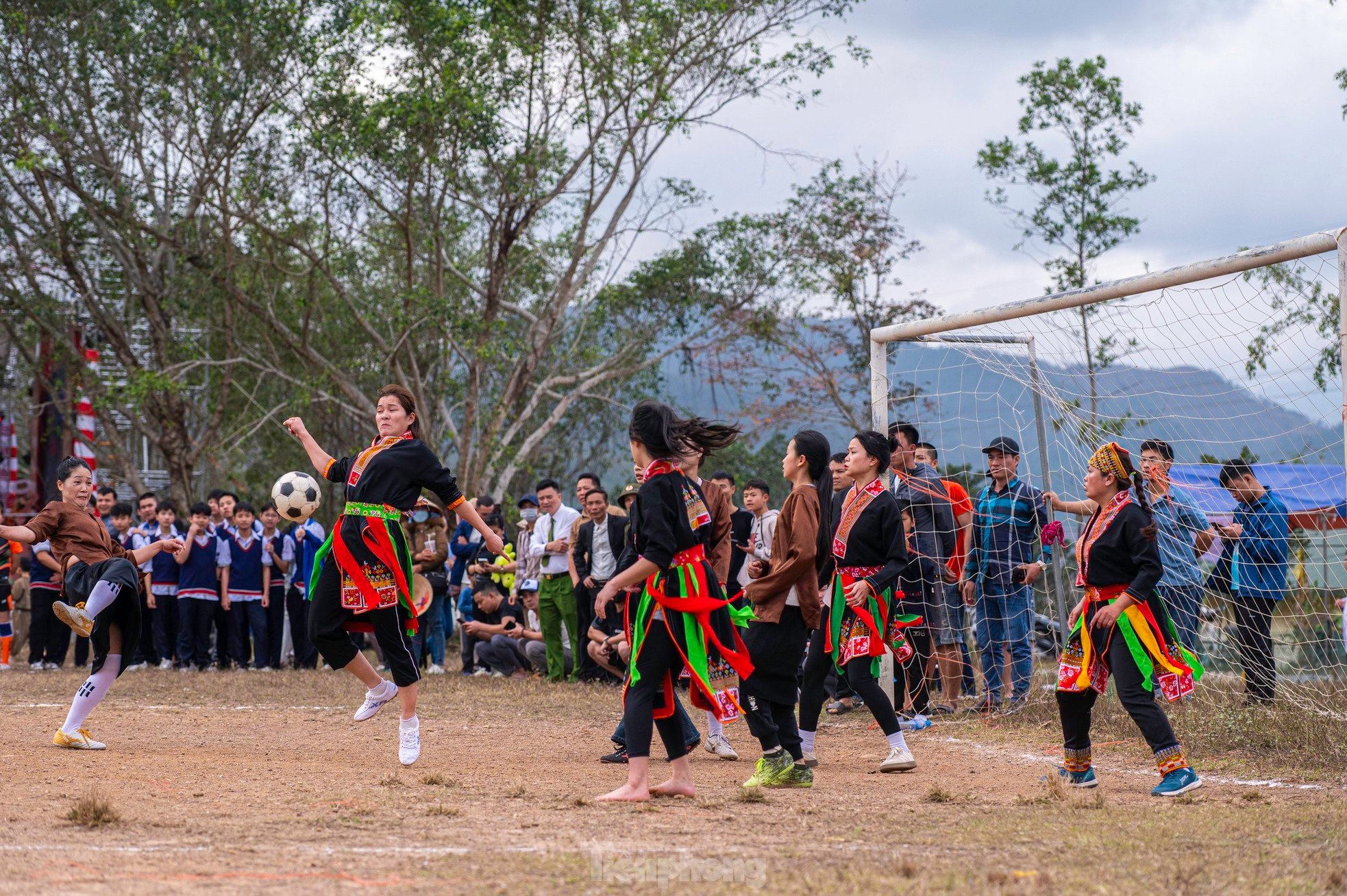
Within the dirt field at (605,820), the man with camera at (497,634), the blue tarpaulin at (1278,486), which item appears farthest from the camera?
the man with camera at (497,634)

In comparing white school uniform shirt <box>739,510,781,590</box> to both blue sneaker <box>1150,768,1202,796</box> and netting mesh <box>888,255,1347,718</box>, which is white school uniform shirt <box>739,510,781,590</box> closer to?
netting mesh <box>888,255,1347,718</box>

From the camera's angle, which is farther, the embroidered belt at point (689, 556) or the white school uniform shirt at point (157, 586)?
the white school uniform shirt at point (157, 586)

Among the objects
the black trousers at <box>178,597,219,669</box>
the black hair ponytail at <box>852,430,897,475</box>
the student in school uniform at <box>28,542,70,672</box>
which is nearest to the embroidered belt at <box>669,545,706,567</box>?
the black hair ponytail at <box>852,430,897,475</box>

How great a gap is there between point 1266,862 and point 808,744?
2.90 m

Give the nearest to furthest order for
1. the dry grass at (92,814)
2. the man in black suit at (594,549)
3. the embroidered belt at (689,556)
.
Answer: the dry grass at (92,814)
the embroidered belt at (689,556)
the man in black suit at (594,549)

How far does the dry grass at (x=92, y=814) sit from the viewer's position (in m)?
5.08

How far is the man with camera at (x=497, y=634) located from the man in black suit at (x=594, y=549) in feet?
3.65

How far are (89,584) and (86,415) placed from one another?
1716cm

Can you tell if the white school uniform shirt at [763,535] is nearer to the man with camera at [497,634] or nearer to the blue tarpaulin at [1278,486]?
the blue tarpaulin at [1278,486]

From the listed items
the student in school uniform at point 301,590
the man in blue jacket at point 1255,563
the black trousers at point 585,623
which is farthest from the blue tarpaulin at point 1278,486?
the student in school uniform at point 301,590

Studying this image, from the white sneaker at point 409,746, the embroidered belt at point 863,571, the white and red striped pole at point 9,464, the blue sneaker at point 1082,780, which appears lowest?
the blue sneaker at point 1082,780

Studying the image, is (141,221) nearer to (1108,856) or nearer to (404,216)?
(404,216)

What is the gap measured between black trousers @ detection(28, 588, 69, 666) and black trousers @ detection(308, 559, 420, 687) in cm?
856

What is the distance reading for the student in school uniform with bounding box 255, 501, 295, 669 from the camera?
46.3 ft
